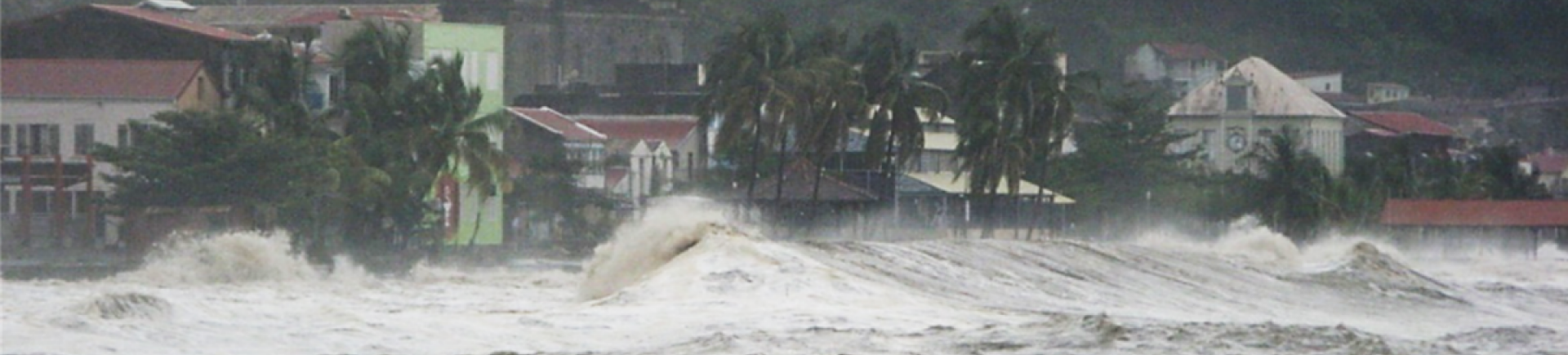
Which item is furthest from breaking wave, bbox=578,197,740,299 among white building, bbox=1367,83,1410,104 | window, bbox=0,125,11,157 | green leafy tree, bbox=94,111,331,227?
white building, bbox=1367,83,1410,104

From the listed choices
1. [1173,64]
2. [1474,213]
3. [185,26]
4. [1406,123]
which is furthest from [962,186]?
[1173,64]

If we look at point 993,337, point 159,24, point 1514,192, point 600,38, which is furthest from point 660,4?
point 993,337

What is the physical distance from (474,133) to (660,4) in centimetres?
8157

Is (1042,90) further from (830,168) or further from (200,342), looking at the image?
(200,342)

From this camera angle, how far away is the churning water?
124 feet

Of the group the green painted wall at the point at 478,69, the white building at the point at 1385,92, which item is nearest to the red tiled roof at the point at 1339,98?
the white building at the point at 1385,92

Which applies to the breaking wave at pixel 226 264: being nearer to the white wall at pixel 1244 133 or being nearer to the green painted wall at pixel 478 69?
the green painted wall at pixel 478 69

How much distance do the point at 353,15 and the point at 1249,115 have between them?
1704 inches

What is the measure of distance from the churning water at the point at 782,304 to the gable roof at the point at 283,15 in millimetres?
45967

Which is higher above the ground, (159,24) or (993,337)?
(159,24)

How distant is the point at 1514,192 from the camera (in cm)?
12800

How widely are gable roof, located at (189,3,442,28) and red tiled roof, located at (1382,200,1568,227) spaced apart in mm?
31672

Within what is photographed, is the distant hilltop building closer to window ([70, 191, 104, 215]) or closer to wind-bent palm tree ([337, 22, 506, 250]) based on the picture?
wind-bent palm tree ([337, 22, 506, 250])

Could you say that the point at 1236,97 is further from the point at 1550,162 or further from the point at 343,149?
the point at 343,149
